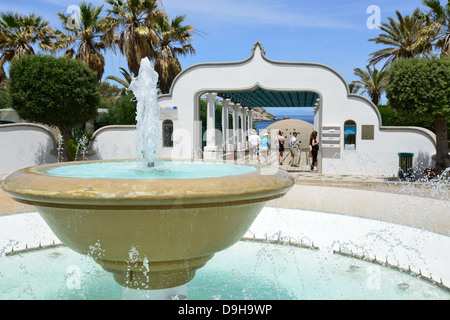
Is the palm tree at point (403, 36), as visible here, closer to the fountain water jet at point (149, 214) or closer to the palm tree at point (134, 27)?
the palm tree at point (134, 27)

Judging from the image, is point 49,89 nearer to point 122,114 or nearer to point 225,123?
point 122,114

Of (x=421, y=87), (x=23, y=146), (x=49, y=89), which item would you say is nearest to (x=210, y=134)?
(x=49, y=89)

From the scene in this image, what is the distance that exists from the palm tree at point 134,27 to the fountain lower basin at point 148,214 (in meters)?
20.2

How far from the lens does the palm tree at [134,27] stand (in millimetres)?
21516

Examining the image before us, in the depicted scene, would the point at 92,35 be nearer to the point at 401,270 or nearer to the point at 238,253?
the point at 238,253

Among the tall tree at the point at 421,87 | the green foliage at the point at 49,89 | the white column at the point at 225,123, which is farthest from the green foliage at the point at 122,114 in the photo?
the tall tree at the point at 421,87

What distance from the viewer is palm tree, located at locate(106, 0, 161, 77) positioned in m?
21.5

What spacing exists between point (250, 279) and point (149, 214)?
2.34m

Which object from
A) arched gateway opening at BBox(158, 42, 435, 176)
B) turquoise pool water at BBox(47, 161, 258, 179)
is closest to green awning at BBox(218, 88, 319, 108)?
arched gateway opening at BBox(158, 42, 435, 176)

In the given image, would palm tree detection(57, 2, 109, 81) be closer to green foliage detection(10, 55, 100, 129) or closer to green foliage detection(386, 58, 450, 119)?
green foliage detection(10, 55, 100, 129)

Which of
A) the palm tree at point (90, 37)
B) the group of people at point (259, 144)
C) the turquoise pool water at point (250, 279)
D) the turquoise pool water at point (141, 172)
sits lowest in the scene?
the turquoise pool water at point (250, 279)

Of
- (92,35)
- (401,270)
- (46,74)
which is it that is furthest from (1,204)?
(92,35)

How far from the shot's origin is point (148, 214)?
2494 millimetres

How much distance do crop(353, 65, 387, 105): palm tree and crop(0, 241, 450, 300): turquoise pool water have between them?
3052 centimetres
